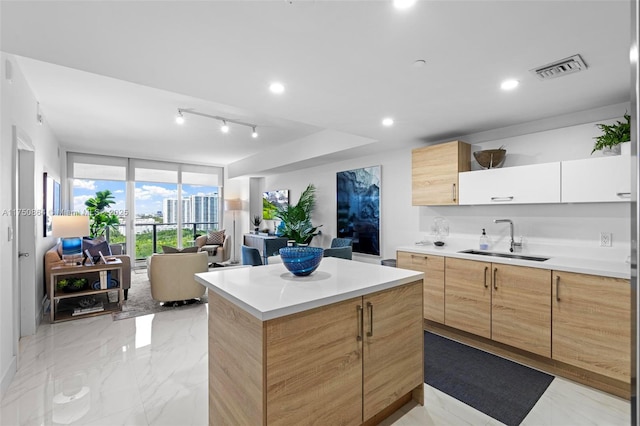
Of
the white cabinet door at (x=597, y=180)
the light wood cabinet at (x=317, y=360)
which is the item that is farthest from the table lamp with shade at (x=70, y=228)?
the white cabinet door at (x=597, y=180)

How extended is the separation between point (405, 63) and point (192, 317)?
3.61 metres

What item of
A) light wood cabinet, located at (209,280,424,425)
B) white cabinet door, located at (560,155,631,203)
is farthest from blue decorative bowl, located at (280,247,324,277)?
white cabinet door, located at (560,155,631,203)

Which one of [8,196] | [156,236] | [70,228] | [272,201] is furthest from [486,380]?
[156,236]

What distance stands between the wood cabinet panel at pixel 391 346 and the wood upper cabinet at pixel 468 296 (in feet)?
4.00

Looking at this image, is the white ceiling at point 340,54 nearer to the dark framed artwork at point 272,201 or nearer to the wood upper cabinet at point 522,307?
the wood upper cabinet at point 522,307

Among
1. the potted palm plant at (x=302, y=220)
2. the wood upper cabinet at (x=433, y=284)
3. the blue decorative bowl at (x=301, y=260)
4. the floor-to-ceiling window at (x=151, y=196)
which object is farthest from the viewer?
the floor-to-ceiling window at (x=151, y=196)

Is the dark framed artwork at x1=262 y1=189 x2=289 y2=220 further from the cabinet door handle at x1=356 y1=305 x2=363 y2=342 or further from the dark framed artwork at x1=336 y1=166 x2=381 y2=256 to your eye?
the cabinet door handle at x1=356 y1=305 x2=363 y2=342

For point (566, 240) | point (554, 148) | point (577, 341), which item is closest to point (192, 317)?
point (577, 341)

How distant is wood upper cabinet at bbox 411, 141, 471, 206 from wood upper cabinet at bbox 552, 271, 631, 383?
1.35 metres

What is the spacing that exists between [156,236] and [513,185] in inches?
290

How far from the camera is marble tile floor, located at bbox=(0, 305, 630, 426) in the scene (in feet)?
6.71

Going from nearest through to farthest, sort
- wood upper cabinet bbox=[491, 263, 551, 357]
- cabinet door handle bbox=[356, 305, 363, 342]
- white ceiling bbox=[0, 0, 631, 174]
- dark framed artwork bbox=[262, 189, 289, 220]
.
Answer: white ceiling bbox=[0, 0, 631, 174] → cabinet door handle bbox=[356, 305, 363, 342] → wood upper cabinet bbox=[491, 263, 551, 357] → dark framed artwork bbox=[262, 189, 289, 220]

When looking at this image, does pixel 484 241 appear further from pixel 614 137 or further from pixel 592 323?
pixel 614 137

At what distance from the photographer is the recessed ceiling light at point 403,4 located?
4.92 feet
